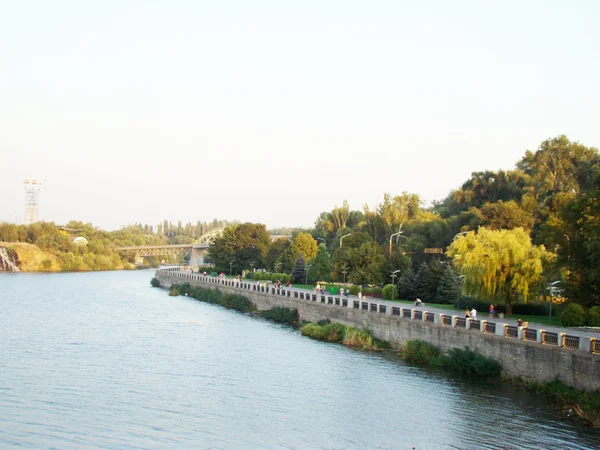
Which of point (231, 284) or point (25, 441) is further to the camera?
point (231, 284)

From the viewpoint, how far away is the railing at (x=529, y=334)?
23511mm

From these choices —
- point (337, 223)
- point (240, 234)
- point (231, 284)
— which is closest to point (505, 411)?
point (231, 284)

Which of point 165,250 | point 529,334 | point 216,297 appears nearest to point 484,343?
point 529,334

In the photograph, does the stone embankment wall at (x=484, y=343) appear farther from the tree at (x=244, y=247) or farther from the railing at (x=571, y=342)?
the tree at (x=244, y=247)

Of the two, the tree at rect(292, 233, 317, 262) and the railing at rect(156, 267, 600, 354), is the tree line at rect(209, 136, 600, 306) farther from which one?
the railing at rect(156, 267, 600, 354)

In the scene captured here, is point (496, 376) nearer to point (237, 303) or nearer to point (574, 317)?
point (574, 317)

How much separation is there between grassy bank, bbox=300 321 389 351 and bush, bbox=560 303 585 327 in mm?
9473

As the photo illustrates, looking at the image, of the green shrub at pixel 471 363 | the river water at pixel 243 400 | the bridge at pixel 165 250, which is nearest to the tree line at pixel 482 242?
the green shrub at pixel 471 363

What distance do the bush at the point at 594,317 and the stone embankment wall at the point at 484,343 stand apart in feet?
15.0

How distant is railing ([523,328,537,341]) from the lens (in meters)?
23.5

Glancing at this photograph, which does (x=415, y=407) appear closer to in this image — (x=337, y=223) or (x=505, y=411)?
(x=505, y=411)

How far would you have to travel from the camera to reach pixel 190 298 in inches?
2820

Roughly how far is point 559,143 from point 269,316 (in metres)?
33.6

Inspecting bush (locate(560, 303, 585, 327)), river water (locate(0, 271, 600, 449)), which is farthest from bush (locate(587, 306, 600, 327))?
river water (locate(0, 271, 600, 449))
